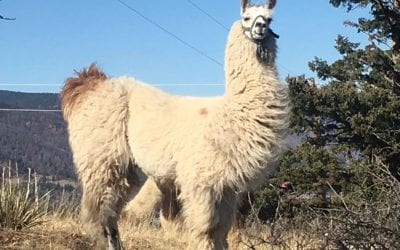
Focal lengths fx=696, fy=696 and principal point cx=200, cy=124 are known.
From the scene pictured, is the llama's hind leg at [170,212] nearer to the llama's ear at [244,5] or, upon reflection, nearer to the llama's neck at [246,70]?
the llama's neck at [246,70]

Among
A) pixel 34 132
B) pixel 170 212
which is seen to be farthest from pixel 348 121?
pixel 34 132

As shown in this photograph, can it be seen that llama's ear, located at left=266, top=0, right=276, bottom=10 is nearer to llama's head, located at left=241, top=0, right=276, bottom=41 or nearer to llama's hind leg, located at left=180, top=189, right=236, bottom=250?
llama's head, located at left=241, top=0, right=276, bottom=41

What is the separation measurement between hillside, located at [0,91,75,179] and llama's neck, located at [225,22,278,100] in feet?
95.2

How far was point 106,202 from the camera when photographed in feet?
23.5

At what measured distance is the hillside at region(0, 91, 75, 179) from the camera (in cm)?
3859

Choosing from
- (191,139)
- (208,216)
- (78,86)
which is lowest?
(208,216)

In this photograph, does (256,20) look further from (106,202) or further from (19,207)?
(19,207)

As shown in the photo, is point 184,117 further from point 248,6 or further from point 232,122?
point 248,6

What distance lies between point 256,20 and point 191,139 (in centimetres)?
118

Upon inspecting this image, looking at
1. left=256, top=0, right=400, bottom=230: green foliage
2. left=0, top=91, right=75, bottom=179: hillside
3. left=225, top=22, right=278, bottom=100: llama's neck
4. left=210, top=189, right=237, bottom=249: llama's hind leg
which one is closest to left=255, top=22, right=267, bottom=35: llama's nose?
left=225, top=22, right=278, bottom=100: llama's neck

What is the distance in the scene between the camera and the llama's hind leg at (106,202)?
714 centimetres

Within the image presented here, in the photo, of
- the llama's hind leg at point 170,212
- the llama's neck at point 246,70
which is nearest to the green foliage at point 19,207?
the llama's hind leg at point 170,212

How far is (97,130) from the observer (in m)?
7.19

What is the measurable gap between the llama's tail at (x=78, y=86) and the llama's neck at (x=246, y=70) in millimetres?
1959
